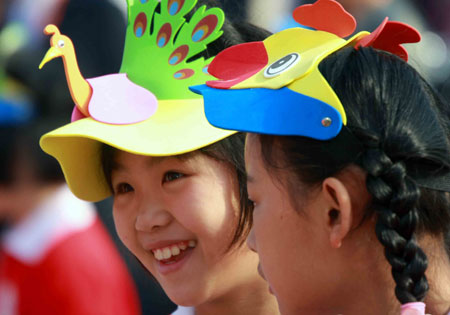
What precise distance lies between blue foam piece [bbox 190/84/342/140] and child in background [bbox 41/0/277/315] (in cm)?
41

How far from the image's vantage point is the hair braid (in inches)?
52.7

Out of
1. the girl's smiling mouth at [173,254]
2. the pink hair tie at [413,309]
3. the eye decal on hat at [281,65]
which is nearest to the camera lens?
the pink hair tie at [413,309]

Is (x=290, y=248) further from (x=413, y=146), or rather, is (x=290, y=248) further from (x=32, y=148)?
(x=32, y=148)

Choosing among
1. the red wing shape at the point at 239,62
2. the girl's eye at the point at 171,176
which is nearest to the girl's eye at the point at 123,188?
the girl's eye at the point at 171,176

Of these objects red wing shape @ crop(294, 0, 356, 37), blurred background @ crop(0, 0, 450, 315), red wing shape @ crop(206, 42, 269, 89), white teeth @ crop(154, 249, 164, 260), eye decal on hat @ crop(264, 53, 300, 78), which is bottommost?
blurred background @ crop(0, 0, 450, 315)

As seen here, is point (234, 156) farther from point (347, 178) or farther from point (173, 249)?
point (347, 178)

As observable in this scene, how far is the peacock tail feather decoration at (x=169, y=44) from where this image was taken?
2.02 m

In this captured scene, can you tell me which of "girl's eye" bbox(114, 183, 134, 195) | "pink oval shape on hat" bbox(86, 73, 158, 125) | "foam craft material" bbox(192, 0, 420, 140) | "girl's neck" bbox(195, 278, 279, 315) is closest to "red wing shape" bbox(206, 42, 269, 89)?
"foam craft material" bbox(192, 0, 420, 140)

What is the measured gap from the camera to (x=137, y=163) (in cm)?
199

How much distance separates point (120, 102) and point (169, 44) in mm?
201

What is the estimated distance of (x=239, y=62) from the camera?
5.45 feet

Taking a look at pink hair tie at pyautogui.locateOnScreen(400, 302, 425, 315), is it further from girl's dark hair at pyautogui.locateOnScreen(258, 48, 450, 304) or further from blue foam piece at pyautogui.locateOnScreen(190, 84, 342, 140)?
blue foam piece at pyautogui.locateOnScreen(190, 84, 342, 140)

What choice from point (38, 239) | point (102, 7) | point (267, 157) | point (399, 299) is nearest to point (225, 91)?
point (267, 157)

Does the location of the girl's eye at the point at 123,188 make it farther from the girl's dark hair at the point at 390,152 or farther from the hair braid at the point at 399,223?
the hair braid at the point at 399,223
